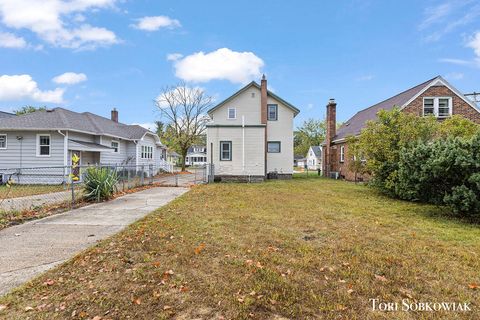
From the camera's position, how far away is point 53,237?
538cm

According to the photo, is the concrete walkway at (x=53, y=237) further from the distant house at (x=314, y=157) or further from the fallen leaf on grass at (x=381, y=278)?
the distant house at (x=314, y=157)

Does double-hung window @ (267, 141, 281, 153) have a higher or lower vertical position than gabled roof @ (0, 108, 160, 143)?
lower

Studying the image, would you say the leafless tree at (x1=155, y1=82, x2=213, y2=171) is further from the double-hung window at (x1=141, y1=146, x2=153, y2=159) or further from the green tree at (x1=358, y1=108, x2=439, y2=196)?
the green tree at (x1=358, y1=108, x2=439, y2=196)

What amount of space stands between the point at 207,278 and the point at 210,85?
33689 mm

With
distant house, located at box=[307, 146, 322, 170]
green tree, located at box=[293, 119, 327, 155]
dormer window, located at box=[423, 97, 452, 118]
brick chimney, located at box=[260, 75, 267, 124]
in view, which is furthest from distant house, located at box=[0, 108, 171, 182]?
green tree, located at box=[293, 119, 327, 155]

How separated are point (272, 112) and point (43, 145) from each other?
1620 cm

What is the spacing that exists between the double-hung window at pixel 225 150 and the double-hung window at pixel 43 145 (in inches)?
419

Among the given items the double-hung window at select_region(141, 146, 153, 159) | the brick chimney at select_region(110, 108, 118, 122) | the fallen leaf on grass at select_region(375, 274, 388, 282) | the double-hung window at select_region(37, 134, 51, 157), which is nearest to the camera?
the fallen leaf on grass at select_region(375, 274, 388, 282)

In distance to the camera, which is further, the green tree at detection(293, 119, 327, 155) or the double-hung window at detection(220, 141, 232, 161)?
the green tree at detection(293, 119, 327, 155)

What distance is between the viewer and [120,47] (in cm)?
1809

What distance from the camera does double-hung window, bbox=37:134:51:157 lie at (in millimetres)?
16234

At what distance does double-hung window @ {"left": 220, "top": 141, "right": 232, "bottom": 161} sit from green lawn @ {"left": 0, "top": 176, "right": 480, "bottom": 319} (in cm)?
1222

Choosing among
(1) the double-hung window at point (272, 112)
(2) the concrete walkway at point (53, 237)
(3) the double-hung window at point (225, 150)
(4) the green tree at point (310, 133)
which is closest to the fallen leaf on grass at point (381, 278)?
(2) the concrete walkway at point (53, 237)

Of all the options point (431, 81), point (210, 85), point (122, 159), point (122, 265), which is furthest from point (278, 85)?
point (122, 265)
